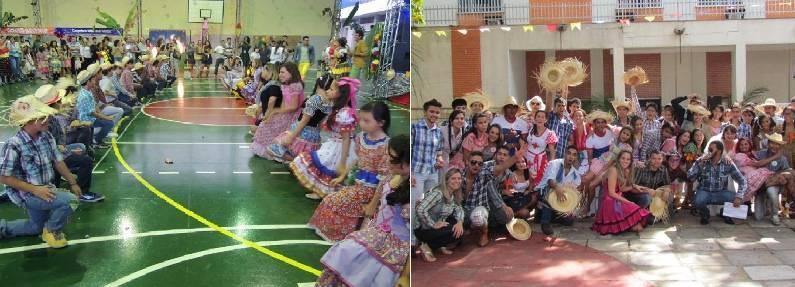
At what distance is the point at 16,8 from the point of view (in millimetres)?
2160

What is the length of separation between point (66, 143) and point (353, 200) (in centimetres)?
94

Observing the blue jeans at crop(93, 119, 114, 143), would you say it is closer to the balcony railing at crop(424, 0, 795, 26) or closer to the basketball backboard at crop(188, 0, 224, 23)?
the basketball backboard at crop(188, 0, 224, 23)

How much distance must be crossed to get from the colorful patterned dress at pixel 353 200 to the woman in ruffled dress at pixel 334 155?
0.33ft

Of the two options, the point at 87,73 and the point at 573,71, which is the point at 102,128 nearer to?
the point at 87,73

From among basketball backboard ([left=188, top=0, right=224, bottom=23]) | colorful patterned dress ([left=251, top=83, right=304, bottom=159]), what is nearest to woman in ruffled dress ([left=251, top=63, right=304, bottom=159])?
colorful patterned dress ([left=251, top=83, right=304, bottom=159])

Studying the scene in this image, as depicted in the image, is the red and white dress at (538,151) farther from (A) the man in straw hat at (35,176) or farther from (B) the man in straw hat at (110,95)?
(A) the man in straw hat at (35,176)

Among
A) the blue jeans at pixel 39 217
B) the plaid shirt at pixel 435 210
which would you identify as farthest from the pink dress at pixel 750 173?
the blue jeans at pixel 39 217

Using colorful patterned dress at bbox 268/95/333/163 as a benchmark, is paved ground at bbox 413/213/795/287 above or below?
below

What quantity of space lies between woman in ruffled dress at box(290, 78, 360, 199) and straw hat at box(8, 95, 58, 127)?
80 cm

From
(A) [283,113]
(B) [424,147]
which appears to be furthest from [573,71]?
(A) [283,113]

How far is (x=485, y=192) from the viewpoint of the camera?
388cm

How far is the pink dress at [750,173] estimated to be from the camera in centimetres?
430

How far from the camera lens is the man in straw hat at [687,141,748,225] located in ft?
14.0

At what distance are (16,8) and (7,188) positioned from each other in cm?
54
